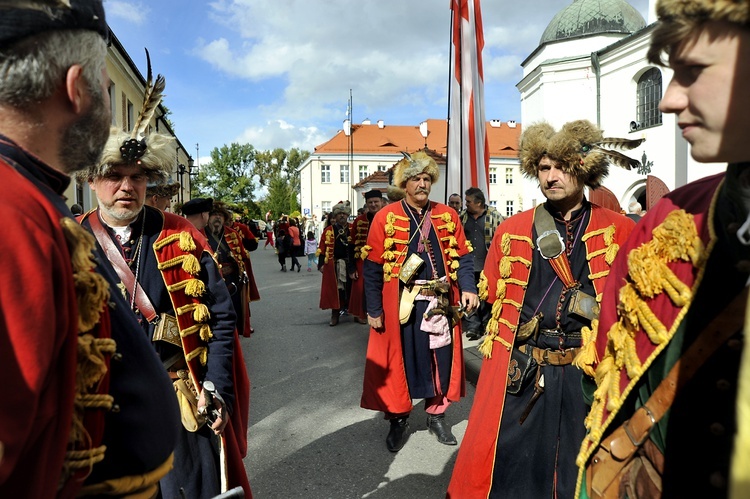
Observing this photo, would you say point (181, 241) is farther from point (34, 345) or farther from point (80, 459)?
point (34, 345)

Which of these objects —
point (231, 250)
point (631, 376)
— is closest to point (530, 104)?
point (231, 250)

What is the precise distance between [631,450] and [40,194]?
4.43 feet

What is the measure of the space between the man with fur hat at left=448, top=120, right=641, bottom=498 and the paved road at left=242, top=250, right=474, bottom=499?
90 centimetres

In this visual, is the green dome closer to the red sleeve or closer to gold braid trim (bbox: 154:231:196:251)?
gold braid trim (bbox: 154:231:196:251)

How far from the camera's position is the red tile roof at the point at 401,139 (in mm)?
54750

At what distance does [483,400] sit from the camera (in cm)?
284

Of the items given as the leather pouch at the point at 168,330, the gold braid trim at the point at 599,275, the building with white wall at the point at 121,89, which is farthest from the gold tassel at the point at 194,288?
the building with white wall at the point at 121,89

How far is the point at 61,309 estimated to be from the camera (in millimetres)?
895

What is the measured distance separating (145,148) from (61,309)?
5.32ft

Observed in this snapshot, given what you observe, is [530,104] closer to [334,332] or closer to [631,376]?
[334,332]

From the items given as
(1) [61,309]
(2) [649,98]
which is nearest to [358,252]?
(1) [61,309]

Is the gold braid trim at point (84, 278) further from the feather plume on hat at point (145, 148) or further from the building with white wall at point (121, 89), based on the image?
the building with white wall at point (121, 89)

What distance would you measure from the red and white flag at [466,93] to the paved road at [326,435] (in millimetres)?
2563

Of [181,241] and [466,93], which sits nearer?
[181,241]
